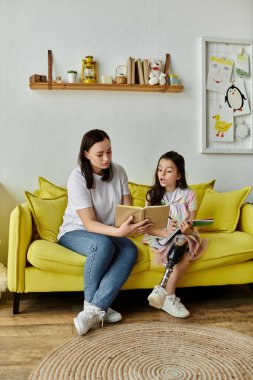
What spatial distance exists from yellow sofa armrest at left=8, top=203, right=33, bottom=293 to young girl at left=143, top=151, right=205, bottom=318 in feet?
2.30

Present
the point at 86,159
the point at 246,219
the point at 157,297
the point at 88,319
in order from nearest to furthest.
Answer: the point at 88,319
the point at 157,297
the point at 86,159
the point at 246,219

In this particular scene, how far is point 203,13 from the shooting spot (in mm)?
3607

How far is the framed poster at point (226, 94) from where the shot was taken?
3.62 metres

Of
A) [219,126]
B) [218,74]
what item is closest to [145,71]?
[218,74]

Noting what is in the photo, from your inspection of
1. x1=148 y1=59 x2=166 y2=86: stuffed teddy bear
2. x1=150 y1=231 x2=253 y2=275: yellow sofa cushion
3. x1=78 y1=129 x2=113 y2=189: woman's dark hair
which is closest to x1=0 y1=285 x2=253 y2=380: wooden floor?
x1=150 y1=231 x2=253 y2=275: yellow sofa cushion

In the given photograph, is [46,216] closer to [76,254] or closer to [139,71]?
[76,254]

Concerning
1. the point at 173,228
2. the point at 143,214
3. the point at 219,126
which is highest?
the point at 219,126

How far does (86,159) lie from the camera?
2719mm

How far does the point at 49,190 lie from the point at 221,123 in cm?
141

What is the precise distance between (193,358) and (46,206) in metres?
1.30

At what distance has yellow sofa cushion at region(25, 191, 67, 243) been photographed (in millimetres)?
2832

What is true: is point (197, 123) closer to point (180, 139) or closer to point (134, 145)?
point (180, 139)

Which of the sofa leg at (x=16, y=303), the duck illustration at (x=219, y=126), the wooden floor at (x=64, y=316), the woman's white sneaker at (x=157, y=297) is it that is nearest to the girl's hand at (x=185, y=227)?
the woman's white sneaker at (x=157, y=297)

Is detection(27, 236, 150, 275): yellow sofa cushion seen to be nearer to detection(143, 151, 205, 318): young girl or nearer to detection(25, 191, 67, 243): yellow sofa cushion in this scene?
detection(25, 191, 67, 243): yellow sofa cushion
